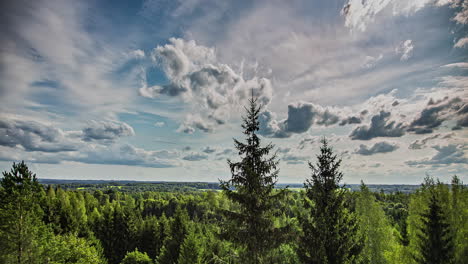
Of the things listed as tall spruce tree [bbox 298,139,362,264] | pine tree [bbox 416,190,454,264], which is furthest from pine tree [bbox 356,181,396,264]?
tall spruce tree [bbox 298,139,362,264]

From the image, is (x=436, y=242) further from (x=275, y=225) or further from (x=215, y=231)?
(x=215, y=231)

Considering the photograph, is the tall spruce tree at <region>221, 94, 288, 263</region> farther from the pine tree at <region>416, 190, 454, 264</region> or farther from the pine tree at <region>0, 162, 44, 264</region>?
the pine tree at <region>0, 162, 44, 264</region>

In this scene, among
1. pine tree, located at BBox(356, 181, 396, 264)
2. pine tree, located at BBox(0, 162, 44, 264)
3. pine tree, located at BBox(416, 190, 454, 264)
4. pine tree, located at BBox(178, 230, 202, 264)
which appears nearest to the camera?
pine tree, located at BBox(416, 190, 454, 264)

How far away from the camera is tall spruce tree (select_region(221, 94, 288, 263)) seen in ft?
45.9

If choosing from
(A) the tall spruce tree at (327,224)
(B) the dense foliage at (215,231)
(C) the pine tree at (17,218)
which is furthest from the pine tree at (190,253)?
(A) the tall spruce tree at (327,224)

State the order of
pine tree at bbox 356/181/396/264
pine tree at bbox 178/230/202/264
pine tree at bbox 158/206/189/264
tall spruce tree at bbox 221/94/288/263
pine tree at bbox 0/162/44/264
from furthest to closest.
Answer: pine tree at bbox 158/206/189/264 < pine tree at bbox 356/181/396/264 < pine tree at bbox 178/230/202/264 < pine tree at bbox 0/162/44/264 < tall spruce tree at bbox 221/94/288/263

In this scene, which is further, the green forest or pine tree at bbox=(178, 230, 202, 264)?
pine tree at bbox=(178, 230, 202, 264)

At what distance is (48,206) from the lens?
4456 centimetres

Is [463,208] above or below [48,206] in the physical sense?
above

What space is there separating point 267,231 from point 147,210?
96852mm

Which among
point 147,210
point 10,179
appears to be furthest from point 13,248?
point 147,210

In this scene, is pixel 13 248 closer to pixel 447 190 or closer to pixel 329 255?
pixel 329 255

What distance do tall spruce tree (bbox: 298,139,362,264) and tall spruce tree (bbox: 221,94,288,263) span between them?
1850mm

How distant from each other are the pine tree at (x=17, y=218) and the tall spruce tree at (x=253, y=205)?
18.0 metres
